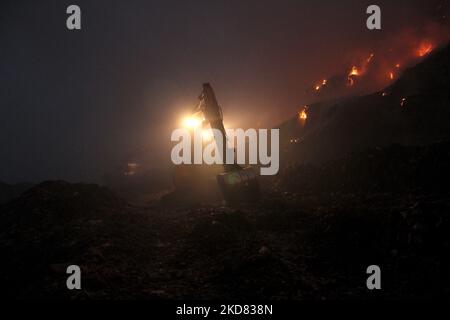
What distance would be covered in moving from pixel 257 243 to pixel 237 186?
6.04 m

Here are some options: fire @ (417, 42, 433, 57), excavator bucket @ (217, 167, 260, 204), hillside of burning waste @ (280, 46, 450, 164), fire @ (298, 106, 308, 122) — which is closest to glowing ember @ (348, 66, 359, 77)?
fire @ (417, 42, 433, 57)

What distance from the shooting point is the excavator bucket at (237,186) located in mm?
14555

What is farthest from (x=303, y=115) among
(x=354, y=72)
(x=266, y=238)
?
(x=266, y=238)

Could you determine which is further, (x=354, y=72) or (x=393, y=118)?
(x=354, y=72)

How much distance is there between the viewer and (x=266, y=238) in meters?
9.66

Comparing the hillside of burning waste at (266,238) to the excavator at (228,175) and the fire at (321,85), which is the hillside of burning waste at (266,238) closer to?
the excavator at (228,175)

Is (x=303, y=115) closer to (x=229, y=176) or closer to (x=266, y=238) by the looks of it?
(x=229, y=176)

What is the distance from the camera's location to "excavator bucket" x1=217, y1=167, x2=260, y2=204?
573 inches

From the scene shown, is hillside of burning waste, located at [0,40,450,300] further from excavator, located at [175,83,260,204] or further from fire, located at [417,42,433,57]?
fire, located at [417,42,433,57]

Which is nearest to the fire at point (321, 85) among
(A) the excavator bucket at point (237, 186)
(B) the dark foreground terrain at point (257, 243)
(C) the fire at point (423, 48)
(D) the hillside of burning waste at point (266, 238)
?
(C) the fire at point (423, 48)

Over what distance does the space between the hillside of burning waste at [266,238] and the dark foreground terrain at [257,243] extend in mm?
34
